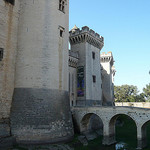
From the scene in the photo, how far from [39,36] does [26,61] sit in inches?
123

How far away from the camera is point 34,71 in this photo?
18516mm

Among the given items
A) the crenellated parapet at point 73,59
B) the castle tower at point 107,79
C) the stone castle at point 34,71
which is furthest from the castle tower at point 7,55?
the castle tower at point 107,79

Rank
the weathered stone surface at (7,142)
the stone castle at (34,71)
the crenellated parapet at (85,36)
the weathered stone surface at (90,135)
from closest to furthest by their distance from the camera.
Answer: the weathered stone surface at (7,142), the stone castle at (34,71), the weathered stone surface at (90,135), the crenellated parapet at (85,36)

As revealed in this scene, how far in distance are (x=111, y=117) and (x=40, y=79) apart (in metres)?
9.21

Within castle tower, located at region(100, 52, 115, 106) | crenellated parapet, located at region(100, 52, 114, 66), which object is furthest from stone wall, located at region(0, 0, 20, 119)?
crenellated parapet, located at region(100, 52, 114, 66)

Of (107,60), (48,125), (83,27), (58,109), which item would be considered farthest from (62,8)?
(107,60)

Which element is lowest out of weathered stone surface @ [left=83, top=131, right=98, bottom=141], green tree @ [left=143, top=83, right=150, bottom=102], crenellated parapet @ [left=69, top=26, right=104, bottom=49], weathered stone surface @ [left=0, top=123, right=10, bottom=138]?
weathered stone surface @ [left=83, top=131, right=98, bottom=141]

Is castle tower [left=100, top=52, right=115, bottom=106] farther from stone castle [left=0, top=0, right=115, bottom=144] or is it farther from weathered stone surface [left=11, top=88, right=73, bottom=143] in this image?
weathered stone surface [left=11, top=88, right=73, bottom=143]

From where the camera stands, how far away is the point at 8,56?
59.2 feet

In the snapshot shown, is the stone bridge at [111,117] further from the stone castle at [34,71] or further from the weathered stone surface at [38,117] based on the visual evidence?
the weathered stone surface at [38,117]

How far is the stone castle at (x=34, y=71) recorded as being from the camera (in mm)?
17047

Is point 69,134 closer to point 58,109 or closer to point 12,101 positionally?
point 58,109

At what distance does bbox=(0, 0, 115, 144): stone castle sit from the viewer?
1705 cm

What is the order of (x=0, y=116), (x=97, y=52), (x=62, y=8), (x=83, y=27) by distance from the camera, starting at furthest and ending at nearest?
1. (x=97, y=52)
2. (x=83, y=27)
3. (x=62, y=8)
4. (x=0, y=116)
